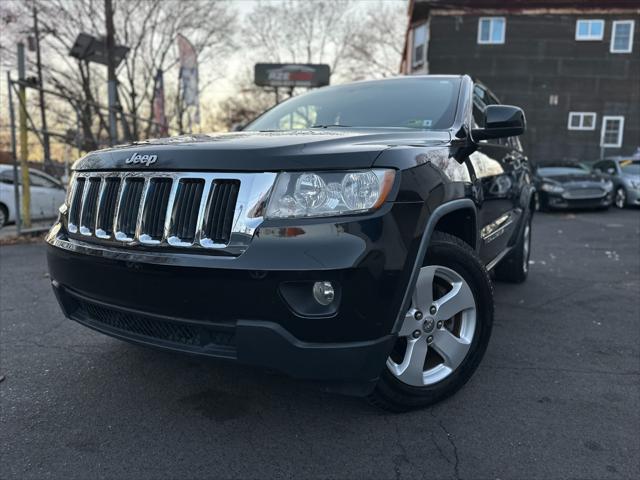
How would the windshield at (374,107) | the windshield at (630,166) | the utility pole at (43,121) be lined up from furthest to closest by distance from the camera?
1. the windshield at (630,166)
2. the utility pole at (43,121)
3. the windshield at (374,107)

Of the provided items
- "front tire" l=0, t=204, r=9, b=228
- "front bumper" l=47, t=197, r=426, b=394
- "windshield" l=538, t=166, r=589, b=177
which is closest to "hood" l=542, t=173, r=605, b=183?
"windshield" l=538, t=166, r=589, b=177

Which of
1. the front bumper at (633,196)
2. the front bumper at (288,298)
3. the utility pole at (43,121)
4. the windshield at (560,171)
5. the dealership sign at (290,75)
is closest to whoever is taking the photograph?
the front bumper at (288,298)

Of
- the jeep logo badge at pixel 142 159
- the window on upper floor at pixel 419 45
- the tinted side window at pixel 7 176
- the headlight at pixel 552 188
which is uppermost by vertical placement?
the window on upper floor at pixel 419 45

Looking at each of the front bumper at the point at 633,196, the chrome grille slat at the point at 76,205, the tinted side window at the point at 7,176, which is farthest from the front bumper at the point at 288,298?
the front bumper at the point at 633,196

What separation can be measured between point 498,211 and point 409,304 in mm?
1779

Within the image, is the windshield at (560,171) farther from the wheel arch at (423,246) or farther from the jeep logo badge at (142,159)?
the jeep logo badge at (142,159)

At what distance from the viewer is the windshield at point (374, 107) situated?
10.2ft

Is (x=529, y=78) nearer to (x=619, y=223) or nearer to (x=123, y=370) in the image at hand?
(x=619, y=223)

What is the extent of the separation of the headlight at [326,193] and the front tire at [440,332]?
0.48 metres

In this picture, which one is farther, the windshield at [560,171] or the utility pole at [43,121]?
the windshield at [560,171]

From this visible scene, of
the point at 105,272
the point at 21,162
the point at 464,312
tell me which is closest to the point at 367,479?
the point at 464,312

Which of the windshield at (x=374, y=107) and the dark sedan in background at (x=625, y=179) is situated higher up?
the windshield at (x=374, y=107)

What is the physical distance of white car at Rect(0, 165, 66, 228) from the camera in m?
8.30

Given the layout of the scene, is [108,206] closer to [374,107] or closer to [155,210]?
[155,210]
